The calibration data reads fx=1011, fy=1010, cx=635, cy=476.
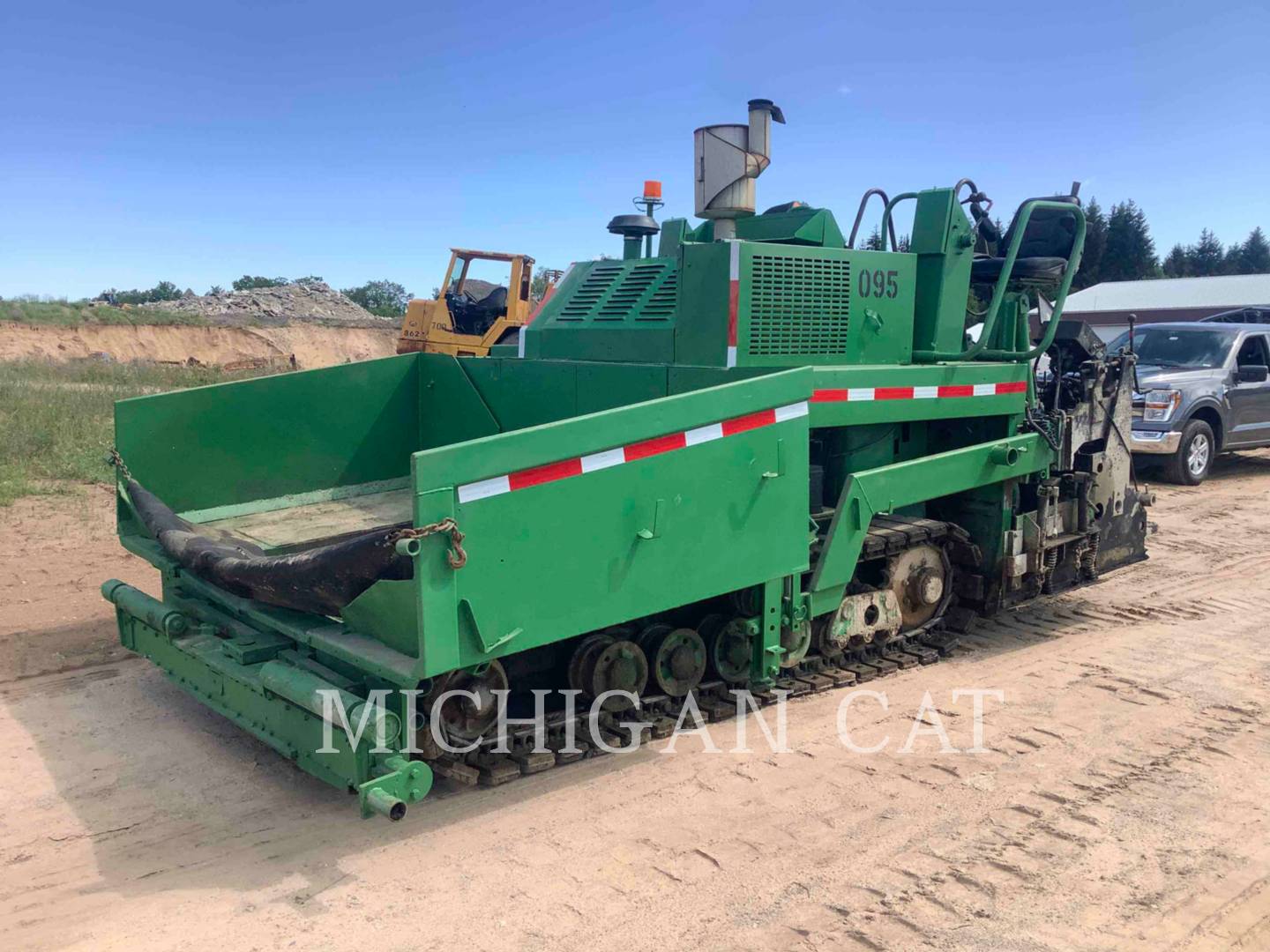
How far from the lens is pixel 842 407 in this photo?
470cm

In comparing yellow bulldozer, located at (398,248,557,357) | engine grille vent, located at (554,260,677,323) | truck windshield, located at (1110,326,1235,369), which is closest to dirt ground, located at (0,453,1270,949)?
engine grille vent, located at (554,260,677,323)

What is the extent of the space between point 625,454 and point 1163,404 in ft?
30.5

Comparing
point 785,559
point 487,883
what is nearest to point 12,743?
point 487,883

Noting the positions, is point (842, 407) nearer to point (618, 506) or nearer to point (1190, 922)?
point (618, 506)

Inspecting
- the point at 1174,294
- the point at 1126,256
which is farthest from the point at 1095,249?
the point at 1174,294

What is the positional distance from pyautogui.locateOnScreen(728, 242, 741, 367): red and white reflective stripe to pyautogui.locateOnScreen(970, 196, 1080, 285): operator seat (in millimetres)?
1850

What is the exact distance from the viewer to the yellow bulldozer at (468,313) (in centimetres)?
1412

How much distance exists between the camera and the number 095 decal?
519cm

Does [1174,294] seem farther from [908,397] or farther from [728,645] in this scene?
[728,645]

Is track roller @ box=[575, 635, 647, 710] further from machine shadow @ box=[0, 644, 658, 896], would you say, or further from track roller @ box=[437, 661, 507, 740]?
track roller @ box=[437, 661, 507, 740]

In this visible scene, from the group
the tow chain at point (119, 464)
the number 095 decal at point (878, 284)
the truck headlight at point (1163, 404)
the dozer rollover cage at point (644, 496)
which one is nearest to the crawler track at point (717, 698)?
the dozer rollover cage at point (644, 496)

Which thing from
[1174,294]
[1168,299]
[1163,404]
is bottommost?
[1163,404]

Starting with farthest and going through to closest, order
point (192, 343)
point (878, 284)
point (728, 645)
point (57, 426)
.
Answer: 1. point (192, 343)
2. point (57, 426)
3. point (878, 284)
4. point (728, 645)

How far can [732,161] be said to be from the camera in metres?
4.92
